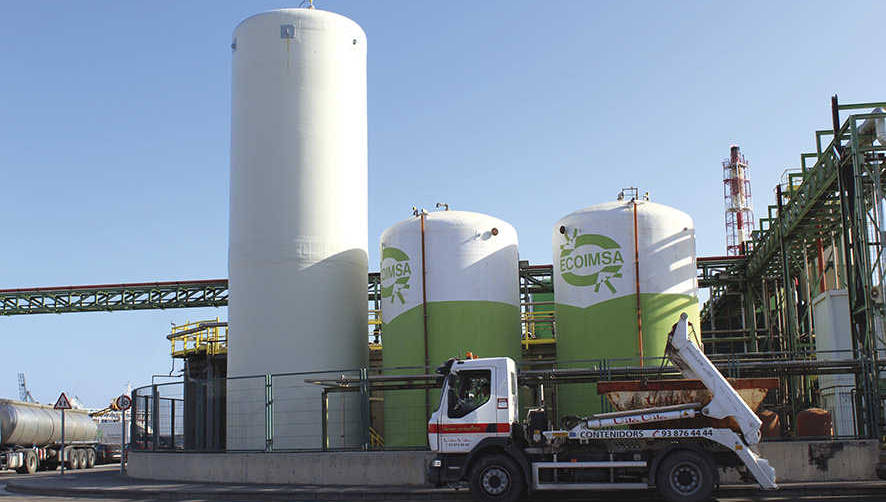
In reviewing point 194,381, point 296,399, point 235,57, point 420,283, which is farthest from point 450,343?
point 235,57

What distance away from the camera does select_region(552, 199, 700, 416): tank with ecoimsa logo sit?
2375 cm

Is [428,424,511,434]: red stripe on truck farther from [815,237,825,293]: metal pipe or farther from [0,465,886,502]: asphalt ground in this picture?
[815,237,825,293]: metal pipe

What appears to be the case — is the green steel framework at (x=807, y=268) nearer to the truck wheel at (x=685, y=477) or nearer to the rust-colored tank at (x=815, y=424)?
the rust-colored tank at (x=815, y=424)

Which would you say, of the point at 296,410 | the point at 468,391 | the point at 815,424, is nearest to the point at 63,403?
the point at 296,410

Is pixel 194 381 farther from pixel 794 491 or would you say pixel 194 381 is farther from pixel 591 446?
pixel 794 491

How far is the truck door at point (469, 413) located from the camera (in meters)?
16.5

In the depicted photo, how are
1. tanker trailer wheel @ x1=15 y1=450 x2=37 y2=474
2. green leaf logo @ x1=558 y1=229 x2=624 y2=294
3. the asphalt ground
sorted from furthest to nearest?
tanker trailer wheel @ x1=15 y1=450 x2=37 y2=474, green leaf logo @ x1=558 y1=229 x2=624 y2=294, the asphalt ground

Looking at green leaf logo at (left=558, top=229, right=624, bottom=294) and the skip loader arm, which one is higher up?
green leaf logo at (left=558, top=229, right=624, bottom=294)

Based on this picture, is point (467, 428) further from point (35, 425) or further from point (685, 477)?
point (35, 425)

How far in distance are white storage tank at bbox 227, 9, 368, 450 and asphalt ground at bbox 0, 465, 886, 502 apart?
4356 millimetres

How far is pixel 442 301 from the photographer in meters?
24.4

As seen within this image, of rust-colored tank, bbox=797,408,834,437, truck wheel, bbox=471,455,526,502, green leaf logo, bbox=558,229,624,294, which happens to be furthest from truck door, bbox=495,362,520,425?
rust-colored tank, bbox=797,408,834,437

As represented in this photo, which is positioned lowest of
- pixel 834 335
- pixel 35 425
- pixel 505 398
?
pixel 35 425

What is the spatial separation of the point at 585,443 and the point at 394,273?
1043cm
